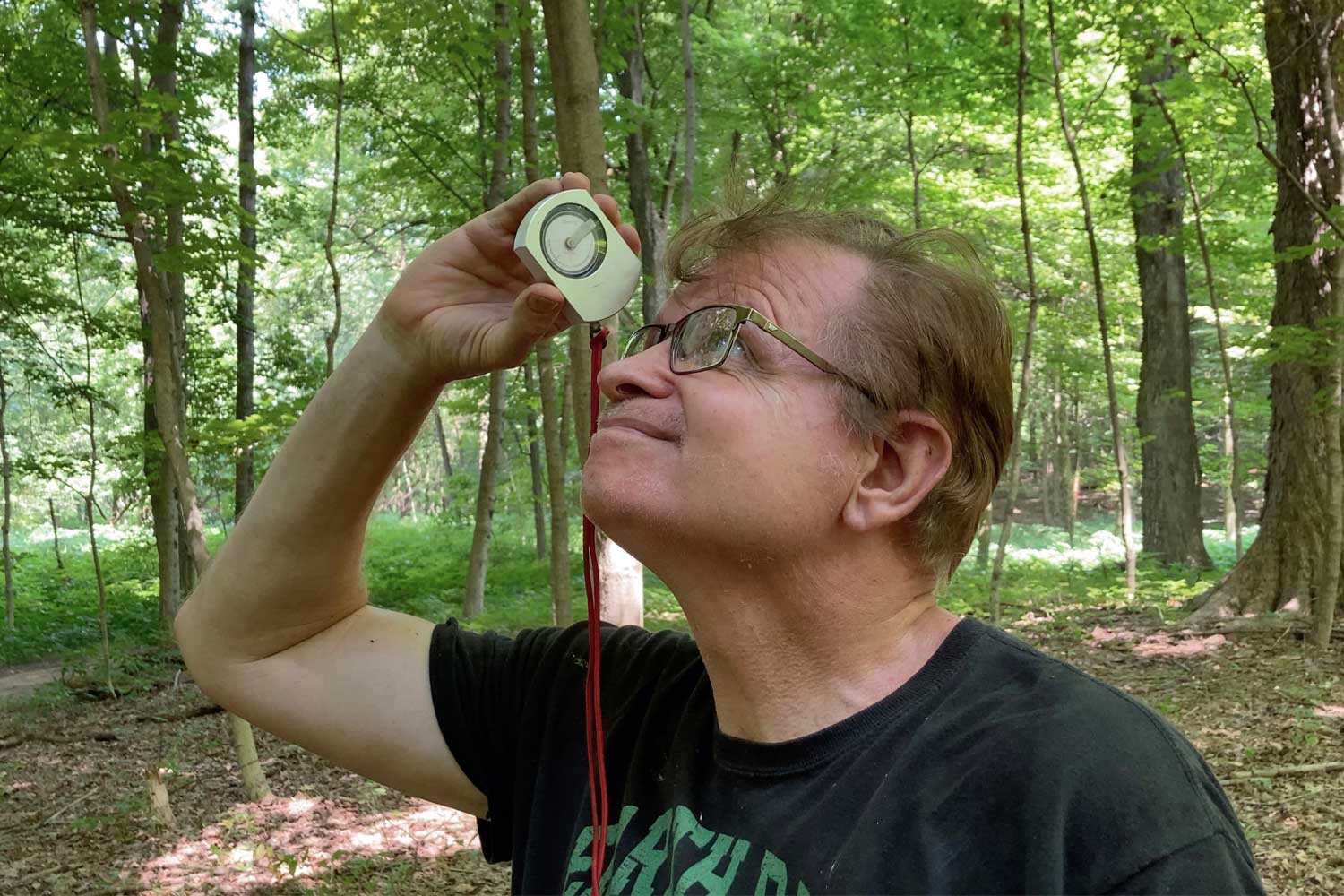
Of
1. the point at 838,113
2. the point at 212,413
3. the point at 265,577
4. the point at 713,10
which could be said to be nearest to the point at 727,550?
the point at 265,577

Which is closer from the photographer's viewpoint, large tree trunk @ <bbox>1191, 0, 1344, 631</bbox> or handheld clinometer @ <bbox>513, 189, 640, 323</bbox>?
handheld clinometer @ <bbox>513, 189, 640, 323</bbox>

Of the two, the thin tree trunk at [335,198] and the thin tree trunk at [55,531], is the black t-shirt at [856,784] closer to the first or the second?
the thin tree trunk at [335,198]

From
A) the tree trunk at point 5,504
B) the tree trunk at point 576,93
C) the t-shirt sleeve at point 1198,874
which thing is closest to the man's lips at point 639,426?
the t-shirt sleeve at point 1198,874

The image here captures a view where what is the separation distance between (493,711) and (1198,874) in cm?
101

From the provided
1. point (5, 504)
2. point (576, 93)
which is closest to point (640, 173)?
point (576, 93)

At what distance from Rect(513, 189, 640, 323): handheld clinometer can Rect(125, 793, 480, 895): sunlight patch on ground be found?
3273 millimetres

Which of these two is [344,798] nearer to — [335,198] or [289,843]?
[289,843]

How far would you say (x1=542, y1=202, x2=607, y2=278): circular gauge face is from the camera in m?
1.42

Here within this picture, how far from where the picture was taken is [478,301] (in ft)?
5.23

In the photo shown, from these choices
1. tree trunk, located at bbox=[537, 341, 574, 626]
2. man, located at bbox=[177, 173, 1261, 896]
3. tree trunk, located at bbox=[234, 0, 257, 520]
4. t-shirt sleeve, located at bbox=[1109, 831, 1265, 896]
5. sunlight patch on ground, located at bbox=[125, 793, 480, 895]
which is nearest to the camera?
t-shirt sleeve, located at bbox=[1109, 831, 1265, 896]

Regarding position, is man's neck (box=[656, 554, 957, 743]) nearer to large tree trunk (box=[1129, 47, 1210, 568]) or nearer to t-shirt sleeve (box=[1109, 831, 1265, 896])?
t-shirt sleeve (box=[1109, 831, 1265, 896])

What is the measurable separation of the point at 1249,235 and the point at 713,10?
21.7 feet

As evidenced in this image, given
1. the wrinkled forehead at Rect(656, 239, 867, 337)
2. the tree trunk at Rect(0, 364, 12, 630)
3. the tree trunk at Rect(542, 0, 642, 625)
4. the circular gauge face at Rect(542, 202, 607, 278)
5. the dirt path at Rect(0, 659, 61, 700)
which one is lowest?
the dirt path at Rect(0, 659, 61, 700)

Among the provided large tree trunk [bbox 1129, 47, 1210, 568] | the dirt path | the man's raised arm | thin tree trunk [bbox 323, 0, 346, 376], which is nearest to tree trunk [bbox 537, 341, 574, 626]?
thin tree trunk [bbox 323, 0, 346, 376]
